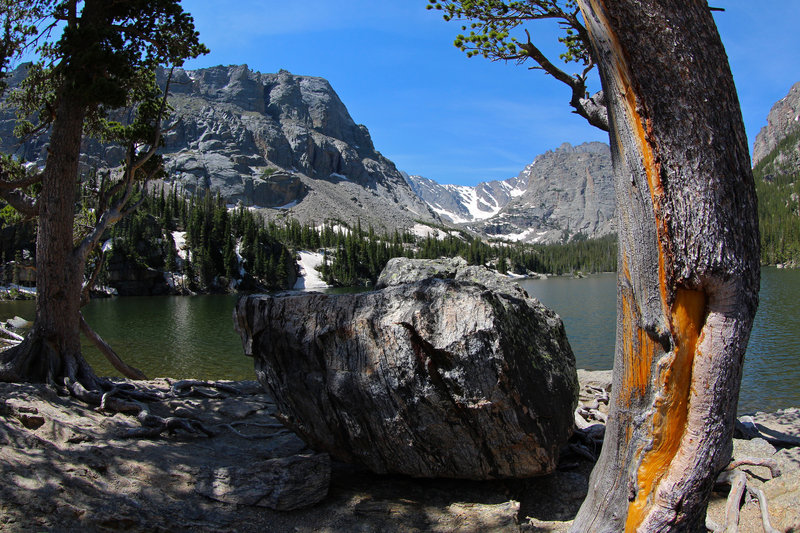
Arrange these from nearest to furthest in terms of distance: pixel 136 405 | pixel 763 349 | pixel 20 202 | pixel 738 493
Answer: pixel 738 493
pixel 136 405
pixel 20 202
pixel 763 349

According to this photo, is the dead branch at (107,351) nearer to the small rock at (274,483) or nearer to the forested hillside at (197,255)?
the small rock at (274,483)

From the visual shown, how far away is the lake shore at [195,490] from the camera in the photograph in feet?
15.9

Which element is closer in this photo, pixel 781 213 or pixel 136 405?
pixel 136 405

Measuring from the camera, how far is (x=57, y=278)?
931 centimetres

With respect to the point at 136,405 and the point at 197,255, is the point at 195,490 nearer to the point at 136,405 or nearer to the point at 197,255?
the point at 136,405

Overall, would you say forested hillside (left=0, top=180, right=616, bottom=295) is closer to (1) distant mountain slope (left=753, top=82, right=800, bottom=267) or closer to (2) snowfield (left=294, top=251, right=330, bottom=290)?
(2) snowfield (left=294, top=251, right=330, bottom=290)

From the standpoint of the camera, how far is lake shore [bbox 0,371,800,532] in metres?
4.83

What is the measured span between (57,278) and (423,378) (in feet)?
27.0

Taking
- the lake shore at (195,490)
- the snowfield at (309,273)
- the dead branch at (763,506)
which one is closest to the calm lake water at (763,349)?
the lake shore at (195,490)

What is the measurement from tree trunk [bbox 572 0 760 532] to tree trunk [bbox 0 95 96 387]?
9.91 meters

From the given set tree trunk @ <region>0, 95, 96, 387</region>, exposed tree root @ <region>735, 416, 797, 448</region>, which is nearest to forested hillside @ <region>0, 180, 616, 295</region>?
tree trunk @ <region>0, 95, 96, 387</region>

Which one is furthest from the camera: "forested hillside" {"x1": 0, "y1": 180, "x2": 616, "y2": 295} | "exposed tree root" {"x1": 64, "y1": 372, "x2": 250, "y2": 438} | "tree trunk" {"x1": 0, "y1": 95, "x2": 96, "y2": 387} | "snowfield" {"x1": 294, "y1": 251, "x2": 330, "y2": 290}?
"snowfield" {"x1": 294, "y1": 251, "x2": 330, "y2": 290}

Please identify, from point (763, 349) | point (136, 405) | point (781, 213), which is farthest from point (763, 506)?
point (781, 213)

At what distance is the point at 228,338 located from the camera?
31.1 metres
